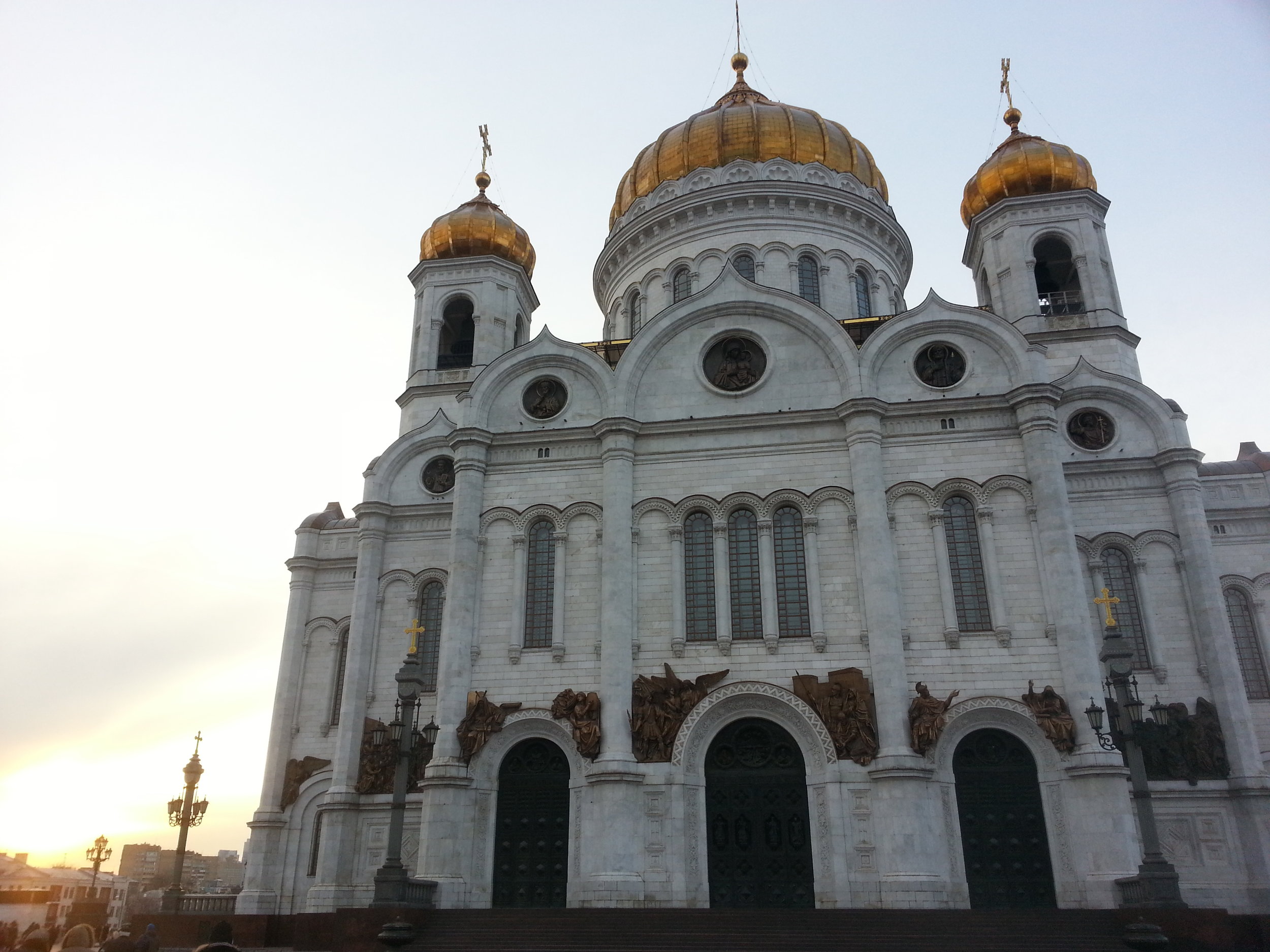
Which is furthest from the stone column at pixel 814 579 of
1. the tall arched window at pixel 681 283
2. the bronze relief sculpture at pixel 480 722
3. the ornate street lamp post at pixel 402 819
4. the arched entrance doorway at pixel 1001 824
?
the tall arched window at pixel 681 283

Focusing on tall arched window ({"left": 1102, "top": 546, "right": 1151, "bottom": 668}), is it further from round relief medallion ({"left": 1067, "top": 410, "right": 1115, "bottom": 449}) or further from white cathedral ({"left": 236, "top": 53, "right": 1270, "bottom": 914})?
round relief medallion ({"left": 1067, "top": 410, "right": 1115, "bottom": 449})

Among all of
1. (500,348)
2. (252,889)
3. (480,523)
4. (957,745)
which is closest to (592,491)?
(480,523)

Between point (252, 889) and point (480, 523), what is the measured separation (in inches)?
408

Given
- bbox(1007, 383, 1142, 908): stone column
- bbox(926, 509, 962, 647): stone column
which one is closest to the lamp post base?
bbox(1007, 383, 1142, 908): stone column

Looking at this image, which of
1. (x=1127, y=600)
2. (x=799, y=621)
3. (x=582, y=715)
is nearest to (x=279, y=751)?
(x=582, y=715)

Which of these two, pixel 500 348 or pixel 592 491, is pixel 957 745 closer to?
pixel 592 491

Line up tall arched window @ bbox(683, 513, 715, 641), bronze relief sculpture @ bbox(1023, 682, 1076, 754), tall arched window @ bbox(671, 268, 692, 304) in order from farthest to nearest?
tall arched window @ bbox(671, 268, 692, 304), tall arched window @ bbox(683, 513, 715, 641), bronze relief sculpture @ bbox(1023, 682, 1076, 754)

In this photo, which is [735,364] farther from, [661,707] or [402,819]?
[402,819]

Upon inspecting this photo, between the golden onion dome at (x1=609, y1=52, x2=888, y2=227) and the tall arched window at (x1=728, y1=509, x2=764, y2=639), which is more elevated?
the golden onion dome at (x1=609, y1=52, x2=888, y2=227)

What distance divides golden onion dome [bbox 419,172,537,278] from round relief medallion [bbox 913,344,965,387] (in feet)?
42.6

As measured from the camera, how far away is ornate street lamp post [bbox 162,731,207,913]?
22.2m

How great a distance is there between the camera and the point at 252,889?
23422 millimetres

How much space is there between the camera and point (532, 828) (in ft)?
66.6

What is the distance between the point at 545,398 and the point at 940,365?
30.7 feet
